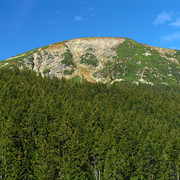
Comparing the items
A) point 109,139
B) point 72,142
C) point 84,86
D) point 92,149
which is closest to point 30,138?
point 72,142

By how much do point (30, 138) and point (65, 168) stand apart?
1409 centimetres

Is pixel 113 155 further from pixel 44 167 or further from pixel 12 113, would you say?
pixel 12 113

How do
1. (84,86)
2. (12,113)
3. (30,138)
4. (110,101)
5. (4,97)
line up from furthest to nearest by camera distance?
(84,86) < (110,101) < (4,97) < (12,113) < (30,138)

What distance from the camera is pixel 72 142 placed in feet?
192

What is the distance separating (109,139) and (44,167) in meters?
22.7

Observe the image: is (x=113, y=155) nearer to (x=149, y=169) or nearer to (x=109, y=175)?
(x=109, y=175)

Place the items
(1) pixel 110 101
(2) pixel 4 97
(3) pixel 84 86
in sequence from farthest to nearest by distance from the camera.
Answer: (3) pixel 84 86 < (1) pixel 110 101 < (2) pixel 4 97

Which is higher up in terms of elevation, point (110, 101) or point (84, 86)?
point (84, 86)

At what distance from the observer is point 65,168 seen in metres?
52.1

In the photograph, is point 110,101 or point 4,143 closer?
point 4,143

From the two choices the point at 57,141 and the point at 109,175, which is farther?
the point at 57,141

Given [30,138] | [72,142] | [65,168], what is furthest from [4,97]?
[65,168]

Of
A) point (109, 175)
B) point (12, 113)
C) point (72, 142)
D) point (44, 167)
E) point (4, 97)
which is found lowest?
point (109, 175)

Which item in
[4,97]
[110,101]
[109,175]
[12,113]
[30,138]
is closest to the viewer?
[109,175]
